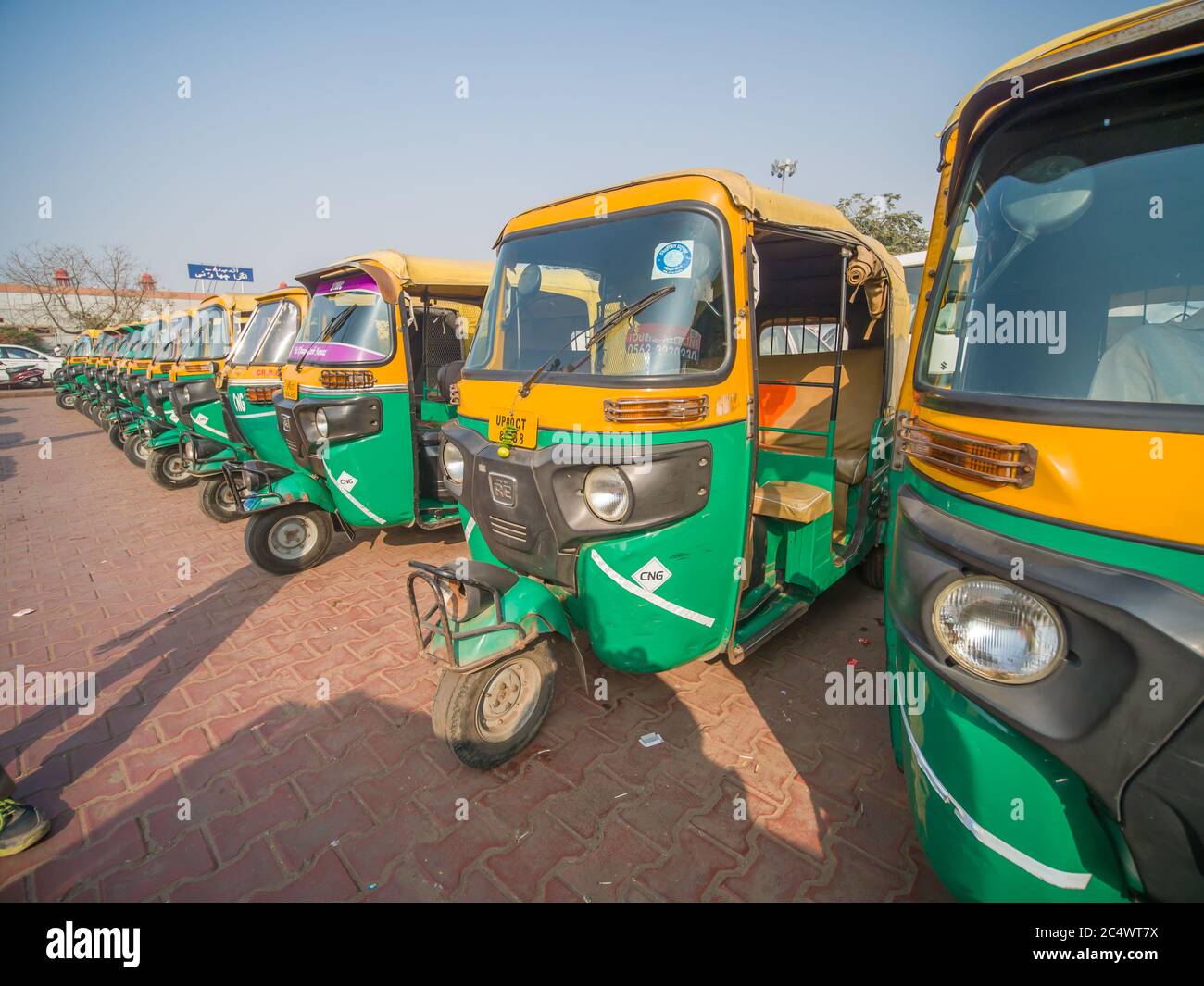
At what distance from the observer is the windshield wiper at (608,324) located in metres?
2.60

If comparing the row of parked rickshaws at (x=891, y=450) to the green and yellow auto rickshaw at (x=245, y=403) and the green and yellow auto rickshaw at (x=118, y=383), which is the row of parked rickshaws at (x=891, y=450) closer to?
the green and yellow auto rickshaw at (x=245, y=403)

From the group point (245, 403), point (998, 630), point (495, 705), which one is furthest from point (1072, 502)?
point (245, 403)

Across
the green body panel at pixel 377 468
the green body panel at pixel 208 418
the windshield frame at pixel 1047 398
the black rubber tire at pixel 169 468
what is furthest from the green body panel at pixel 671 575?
the black rubber tire at pixel 169 468

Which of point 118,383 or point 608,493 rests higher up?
point 118,383

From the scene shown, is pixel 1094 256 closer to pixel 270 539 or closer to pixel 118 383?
pixel 270 539

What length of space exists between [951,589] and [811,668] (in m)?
2.37

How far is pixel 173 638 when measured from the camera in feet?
13.4

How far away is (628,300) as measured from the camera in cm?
276

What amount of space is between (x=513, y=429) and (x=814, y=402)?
326cm

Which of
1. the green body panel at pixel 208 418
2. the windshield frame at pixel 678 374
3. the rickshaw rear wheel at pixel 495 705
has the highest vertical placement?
the windshield frame at pixel 678 374

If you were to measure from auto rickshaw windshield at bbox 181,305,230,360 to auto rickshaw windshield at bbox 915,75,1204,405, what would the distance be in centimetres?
922
